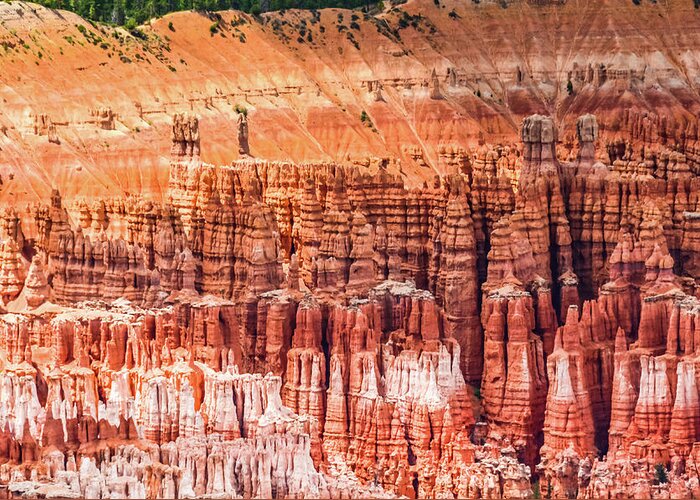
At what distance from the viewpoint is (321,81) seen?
134250 mm

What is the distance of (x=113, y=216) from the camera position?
9600 centimetres

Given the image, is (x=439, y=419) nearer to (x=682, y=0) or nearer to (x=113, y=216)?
(x=113, y=216)

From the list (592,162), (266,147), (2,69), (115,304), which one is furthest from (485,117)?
(115,304)

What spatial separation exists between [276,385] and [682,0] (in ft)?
254

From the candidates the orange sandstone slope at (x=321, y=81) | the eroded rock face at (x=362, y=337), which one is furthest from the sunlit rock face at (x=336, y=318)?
the orange sandstone slope at (x=321, y=81)

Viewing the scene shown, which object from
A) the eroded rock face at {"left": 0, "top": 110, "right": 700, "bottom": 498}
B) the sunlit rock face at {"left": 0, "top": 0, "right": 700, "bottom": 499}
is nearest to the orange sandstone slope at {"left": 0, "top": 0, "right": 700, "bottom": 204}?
the sunlit rock face at {"left": 0, "top": 0, "right": 700, "bottom": 499}

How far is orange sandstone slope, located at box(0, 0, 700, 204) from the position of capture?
108 m

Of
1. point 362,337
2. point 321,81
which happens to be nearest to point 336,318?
point 362,337

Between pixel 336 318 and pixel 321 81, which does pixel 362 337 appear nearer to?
pixel 336 318

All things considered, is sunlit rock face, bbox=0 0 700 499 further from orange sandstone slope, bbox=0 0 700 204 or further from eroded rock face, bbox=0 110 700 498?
orange sandstone slope, bbox=0 0 700 204

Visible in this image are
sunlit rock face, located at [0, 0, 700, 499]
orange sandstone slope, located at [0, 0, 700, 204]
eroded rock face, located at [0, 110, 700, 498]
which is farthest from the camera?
orange sandstone slope, located at [0, 0, 700, 204]

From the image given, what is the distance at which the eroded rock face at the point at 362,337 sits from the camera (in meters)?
75.6

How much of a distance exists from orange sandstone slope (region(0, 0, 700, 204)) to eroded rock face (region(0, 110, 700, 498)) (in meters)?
10.2

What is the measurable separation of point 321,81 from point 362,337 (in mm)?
51611
